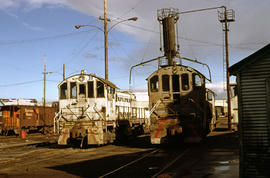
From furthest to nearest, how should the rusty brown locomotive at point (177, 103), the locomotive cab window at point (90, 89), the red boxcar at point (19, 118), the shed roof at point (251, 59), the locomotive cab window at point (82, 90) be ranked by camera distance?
the red boxcar at point (19, 118) < the locomotive cab window at point (82, 90) < the locomotive cab window at point (90, 89) < the rusty brown locomotive at point (177, 103) < the shed roof at point (251, 59)

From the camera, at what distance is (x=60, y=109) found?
723 inches

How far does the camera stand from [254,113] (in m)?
8.50

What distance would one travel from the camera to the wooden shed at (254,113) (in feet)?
27.4

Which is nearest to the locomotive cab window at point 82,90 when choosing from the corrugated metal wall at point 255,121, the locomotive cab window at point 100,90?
the locomotive cab window at point 100,90

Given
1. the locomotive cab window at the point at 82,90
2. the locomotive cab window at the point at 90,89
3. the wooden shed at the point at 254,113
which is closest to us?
the wooden shed at the point at 254,113

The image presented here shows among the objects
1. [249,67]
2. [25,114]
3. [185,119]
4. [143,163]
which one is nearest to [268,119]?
[249,67]

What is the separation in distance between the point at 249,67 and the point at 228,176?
3.39m

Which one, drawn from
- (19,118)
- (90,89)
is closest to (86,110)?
(90,89)

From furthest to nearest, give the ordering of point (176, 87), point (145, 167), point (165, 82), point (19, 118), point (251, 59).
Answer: point (19, 118), point (165, 82), point (176, 87), point (145, 167), point (251, 59)

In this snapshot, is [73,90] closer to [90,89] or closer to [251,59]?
[90,89]

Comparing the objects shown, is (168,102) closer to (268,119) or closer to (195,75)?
(195,75)

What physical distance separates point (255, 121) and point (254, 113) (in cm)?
23

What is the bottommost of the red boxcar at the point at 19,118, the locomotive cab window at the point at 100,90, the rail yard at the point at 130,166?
the rail yard at the point at 130,166

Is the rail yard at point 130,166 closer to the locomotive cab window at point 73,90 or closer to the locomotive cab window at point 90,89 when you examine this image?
the locomotive cab window at point 90,89
